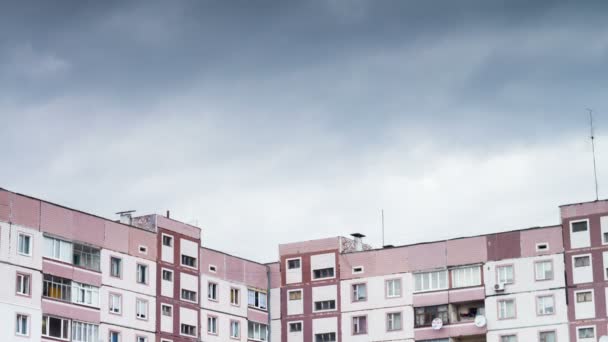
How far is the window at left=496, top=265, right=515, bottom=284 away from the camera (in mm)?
113000

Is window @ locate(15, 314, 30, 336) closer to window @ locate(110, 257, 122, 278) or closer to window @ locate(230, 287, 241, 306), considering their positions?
window @ locate(110, 257, 122, 278)

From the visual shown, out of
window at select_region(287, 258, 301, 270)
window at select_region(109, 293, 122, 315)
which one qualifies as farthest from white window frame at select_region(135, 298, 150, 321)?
window at select_region(287, 258, 301, 270)

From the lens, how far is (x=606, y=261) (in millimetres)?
108438

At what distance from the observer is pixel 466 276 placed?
4532 inches

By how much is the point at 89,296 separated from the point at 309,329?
2488 centimetres

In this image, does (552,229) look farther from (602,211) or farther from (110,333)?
(110,333)

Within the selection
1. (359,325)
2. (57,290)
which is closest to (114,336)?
(57,290)

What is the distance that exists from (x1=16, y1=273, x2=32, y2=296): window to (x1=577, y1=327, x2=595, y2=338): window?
1707 inches

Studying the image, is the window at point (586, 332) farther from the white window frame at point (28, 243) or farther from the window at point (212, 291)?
the white window frame at point (28, 243)

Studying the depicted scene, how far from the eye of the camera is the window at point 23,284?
9735 centimetres

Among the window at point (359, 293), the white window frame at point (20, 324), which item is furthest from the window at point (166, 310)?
the window at point (359, 293)

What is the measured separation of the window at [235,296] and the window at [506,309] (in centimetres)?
2311

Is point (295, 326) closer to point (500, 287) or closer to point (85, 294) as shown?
point (500, 287)

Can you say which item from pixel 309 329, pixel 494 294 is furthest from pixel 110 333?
pixel 494 294
